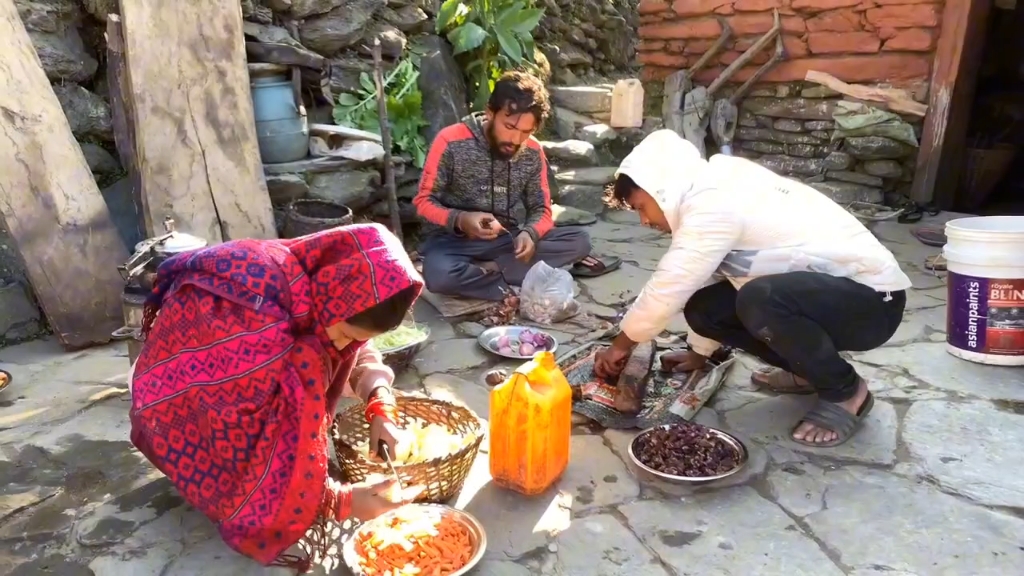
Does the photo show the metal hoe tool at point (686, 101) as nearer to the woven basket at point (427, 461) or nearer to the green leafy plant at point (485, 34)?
the green leafy plant at point (485, 34)

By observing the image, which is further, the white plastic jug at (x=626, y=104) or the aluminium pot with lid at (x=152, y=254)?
the white plastic jug at (x=626, y=104)

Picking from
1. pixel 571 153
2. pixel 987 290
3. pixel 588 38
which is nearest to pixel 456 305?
pixel 987 290

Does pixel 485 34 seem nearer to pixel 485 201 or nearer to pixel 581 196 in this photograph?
pixel 581 196

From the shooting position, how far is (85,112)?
13.5ft

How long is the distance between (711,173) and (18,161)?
3.07 m

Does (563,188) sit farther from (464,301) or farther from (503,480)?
(503,480)

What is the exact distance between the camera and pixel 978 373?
10.7 feet

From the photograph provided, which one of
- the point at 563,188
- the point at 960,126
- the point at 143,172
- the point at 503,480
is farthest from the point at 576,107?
the point at 503,480

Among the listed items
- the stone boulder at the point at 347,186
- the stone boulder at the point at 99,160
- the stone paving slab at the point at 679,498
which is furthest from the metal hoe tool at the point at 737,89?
the stone boulder at the point at 99,160

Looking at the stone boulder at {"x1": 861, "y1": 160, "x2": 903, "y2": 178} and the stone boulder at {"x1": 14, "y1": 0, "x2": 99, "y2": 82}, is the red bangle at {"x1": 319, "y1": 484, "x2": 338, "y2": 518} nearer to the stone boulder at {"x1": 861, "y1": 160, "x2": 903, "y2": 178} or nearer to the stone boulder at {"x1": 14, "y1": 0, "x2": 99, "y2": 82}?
the stone boulder at {"x1": 14, "y1": 0, "x2": 99, "y2": 82}

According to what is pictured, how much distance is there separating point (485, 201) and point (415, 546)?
2.49 metres

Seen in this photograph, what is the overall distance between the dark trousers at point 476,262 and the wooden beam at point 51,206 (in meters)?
1.56

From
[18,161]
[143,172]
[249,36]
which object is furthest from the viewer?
[249,36]

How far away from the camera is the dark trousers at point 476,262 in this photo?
4094 mm
